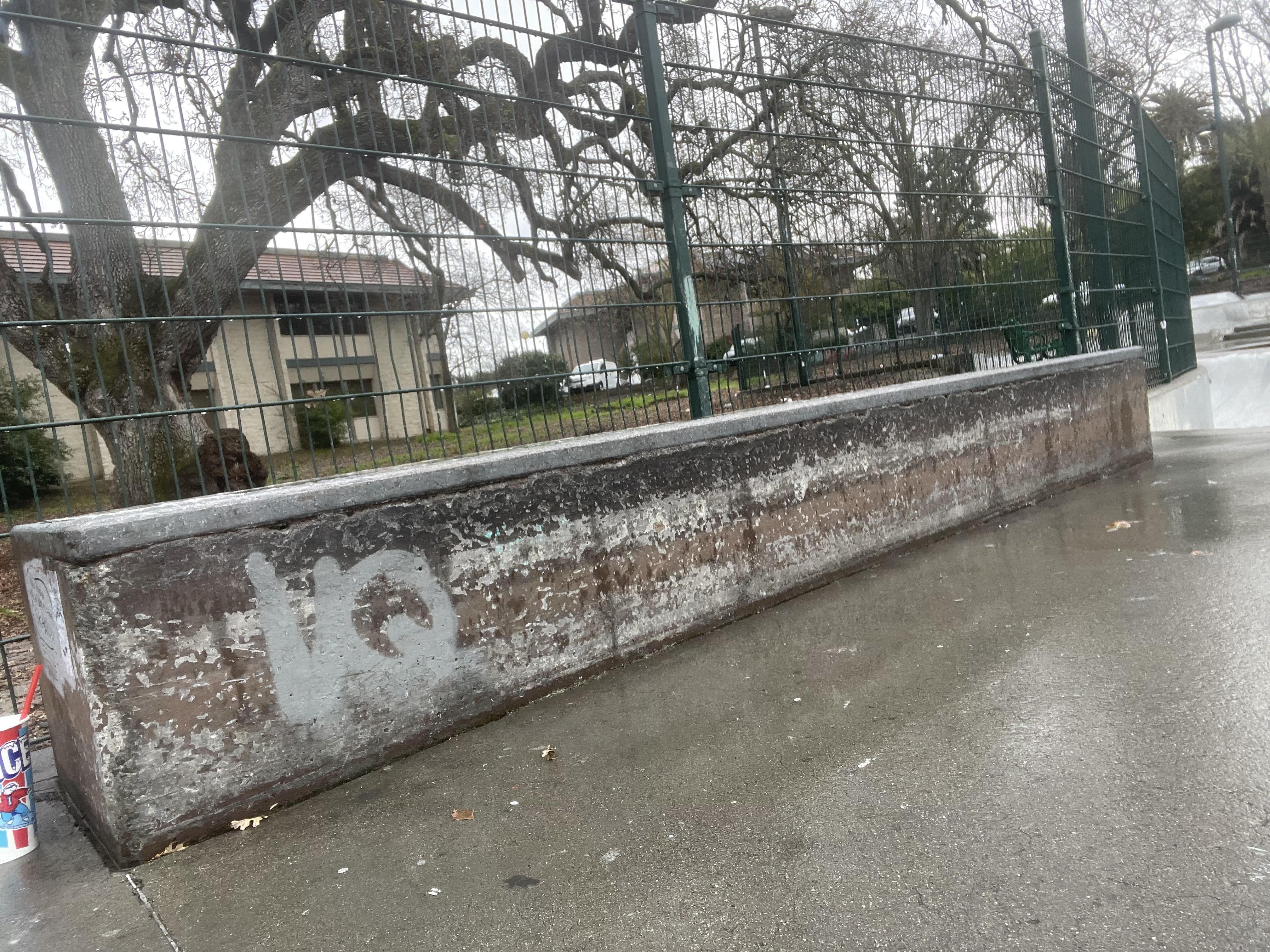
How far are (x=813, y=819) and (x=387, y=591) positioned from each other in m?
1.48

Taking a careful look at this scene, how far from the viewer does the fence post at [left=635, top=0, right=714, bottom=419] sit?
4250mm

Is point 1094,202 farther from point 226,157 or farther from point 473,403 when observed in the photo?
point 226,157

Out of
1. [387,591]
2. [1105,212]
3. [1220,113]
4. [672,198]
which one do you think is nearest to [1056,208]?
[1105,212]

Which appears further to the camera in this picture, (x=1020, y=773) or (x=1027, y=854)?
(x=1020, y=773)

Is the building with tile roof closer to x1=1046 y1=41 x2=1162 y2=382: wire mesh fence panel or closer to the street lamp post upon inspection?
x1=1046 y1=41 x2=1162 y2=382: wire mesh fence panel

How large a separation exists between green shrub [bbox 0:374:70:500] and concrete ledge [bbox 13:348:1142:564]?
24cm

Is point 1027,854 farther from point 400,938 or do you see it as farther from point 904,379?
point 904,379

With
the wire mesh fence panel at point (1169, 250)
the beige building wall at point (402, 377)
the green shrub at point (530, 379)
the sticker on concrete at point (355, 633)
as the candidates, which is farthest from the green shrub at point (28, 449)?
the wire mesh fence panel at point (1169, 250)

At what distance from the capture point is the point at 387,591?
2799 mm

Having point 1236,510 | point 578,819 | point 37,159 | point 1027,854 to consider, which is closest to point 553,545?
point 578,819

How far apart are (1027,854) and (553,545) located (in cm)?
189

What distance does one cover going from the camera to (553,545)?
3.26m

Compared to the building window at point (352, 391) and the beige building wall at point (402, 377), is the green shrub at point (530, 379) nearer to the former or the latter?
the beige building wall at point (402, 377)

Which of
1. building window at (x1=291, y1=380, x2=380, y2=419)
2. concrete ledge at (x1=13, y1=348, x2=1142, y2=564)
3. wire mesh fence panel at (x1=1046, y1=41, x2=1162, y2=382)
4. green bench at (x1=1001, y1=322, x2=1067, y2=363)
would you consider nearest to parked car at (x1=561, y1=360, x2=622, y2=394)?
concrete ledge at (x1=13, y1=348, x2=1142, y2=564)
